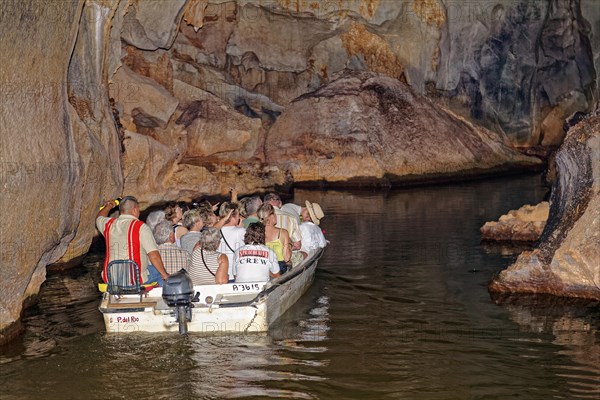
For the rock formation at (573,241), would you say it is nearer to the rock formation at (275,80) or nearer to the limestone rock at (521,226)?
the limestone rock at (521,226)

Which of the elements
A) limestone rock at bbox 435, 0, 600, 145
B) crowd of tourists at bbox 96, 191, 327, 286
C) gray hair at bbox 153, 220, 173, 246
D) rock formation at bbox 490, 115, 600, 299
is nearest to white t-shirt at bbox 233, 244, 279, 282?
crowd of tourists at bbox 96, 191, 327, 286

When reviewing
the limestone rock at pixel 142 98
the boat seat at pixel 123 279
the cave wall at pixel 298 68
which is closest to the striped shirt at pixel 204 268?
the boat seat at pixel 123 279

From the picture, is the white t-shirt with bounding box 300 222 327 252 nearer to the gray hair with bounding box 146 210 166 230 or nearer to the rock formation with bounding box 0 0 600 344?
the gray hair with bounding box 146 210 166 230

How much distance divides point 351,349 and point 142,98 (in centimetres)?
1741

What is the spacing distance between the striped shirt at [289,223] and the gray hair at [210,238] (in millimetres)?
2653

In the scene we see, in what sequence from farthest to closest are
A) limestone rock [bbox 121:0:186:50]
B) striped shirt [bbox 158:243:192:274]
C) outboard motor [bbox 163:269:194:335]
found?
limestone rock [bbox 121:0:186:50] < striped shirt [bbox 158:243:192:274] < outboard motor [bbox 163:269:194:335]

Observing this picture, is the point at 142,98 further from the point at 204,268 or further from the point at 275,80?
the point at 204,268

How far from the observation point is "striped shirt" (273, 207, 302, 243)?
13383 millimetres

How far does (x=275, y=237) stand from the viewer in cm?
1215

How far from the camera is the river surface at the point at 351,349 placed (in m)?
8.99

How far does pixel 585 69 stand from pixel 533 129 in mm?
3555

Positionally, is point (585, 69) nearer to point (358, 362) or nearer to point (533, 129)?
point (533, 129)

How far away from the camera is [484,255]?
16.8 meters

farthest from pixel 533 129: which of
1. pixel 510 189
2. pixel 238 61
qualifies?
pixel 238 61
